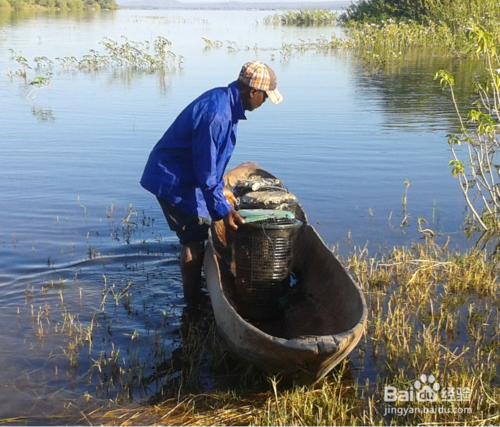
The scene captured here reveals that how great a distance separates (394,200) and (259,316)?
179 inches

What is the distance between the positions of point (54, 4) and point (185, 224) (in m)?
63.1

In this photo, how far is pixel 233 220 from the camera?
5.52m

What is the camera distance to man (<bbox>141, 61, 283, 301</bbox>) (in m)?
5.24

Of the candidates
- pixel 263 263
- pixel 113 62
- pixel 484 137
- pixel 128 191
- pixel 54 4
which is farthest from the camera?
pixel 54 4

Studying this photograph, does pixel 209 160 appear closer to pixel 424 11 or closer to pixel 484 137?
pixel 484 137

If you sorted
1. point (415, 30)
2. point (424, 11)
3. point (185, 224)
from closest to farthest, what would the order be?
point (185, 224) → point (415, 30) → point (424, 11)

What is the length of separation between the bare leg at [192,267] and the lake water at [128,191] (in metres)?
0.19

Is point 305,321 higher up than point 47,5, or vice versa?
point 47,5

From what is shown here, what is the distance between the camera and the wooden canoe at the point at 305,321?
163 inches

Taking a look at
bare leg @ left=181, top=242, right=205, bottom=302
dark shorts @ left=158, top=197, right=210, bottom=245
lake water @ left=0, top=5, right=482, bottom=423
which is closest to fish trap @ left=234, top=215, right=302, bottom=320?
dark shorts @ left=158, top=197, right=210, bottom=245

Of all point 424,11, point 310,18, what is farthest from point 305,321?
point 310,18

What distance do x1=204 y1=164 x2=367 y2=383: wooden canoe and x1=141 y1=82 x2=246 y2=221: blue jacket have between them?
0.45m

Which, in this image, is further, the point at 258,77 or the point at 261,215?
the point at 261,215

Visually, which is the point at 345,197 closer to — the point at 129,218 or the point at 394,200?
the point at 394,200
